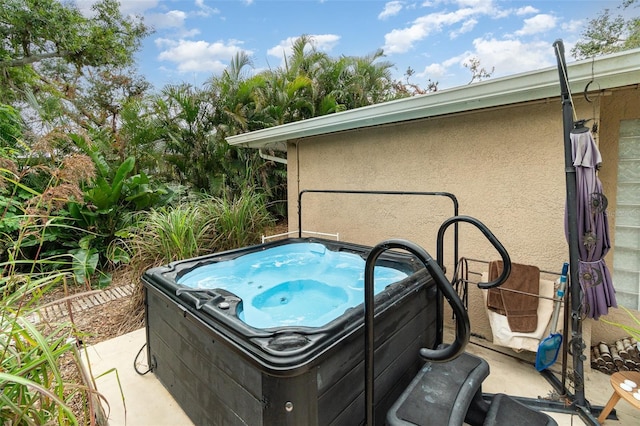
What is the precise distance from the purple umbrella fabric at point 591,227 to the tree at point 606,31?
14226 mm

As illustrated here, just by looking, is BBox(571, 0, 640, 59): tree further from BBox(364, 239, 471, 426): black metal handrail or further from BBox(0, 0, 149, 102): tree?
BBox(0, 0, 149, 102): tree

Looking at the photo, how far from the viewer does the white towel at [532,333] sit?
2.93m

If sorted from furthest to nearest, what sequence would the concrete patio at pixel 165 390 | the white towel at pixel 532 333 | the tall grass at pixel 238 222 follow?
the tall grass at pixel 238 222, the white towel at pixel 532 333, the concrete patio at pixel 165 390

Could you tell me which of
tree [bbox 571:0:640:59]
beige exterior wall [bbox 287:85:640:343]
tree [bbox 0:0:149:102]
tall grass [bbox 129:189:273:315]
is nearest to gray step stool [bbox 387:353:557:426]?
beige exterior wall [bbox 287:85:640:343]

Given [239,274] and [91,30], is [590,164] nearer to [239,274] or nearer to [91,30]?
[239,274]

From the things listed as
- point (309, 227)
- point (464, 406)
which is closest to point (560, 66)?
point (464, 406)

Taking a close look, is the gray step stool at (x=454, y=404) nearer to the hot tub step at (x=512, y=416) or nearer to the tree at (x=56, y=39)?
the hot tub step at (x=512, y=416)

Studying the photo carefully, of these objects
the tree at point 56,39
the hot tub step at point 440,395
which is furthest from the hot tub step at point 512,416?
the tree at point 56,39

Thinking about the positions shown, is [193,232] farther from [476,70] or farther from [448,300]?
[476,70]

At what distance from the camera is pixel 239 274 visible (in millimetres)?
3986

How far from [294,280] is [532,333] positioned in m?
2.63

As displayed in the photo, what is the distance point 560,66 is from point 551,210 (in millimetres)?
1459

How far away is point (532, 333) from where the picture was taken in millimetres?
2955

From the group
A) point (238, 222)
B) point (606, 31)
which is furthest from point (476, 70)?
point (238, 222)
